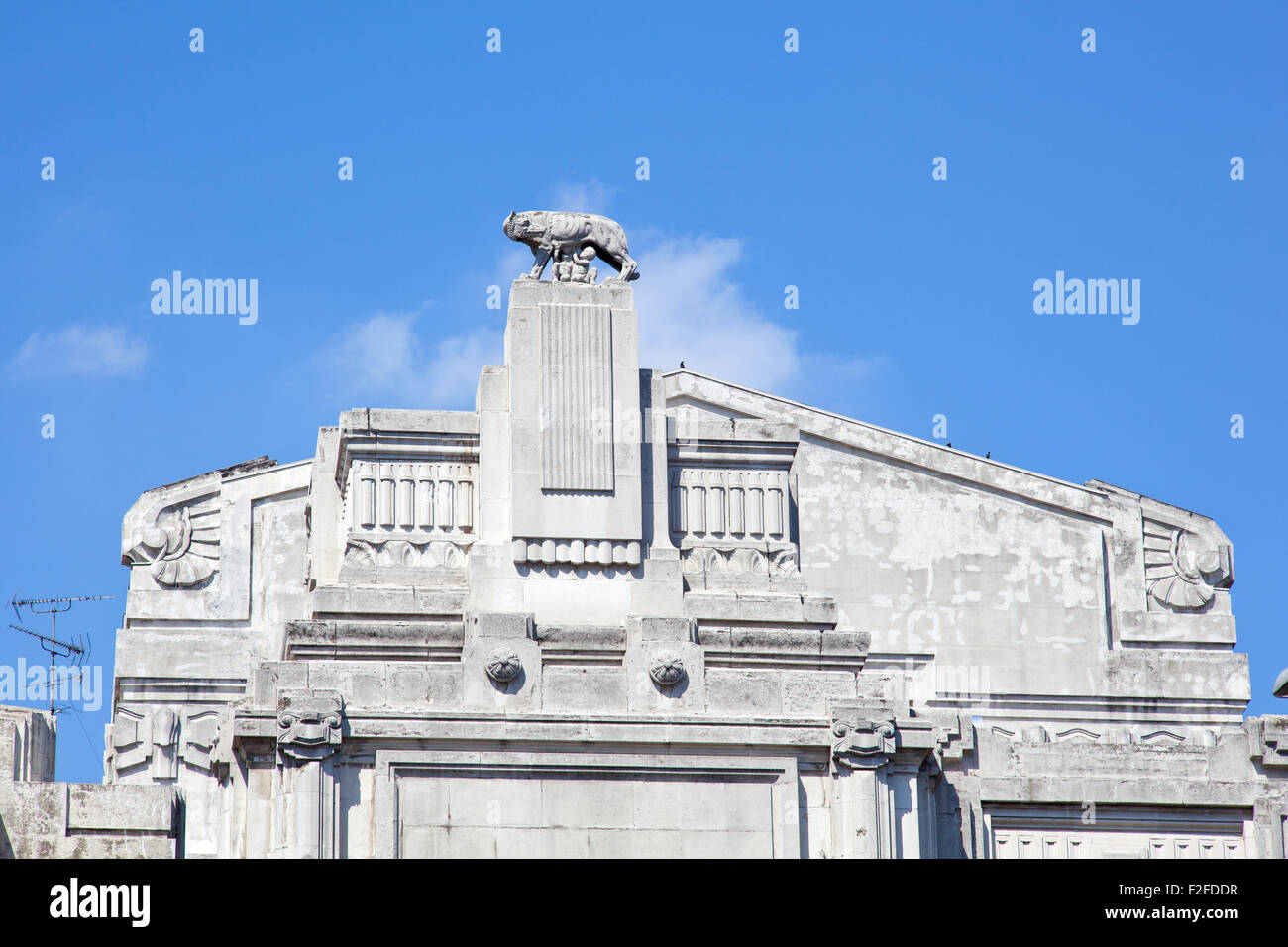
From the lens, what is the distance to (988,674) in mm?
53688

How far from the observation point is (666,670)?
34.9 meters

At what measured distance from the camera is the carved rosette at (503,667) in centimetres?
3466

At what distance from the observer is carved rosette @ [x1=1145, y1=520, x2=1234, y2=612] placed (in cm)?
5488

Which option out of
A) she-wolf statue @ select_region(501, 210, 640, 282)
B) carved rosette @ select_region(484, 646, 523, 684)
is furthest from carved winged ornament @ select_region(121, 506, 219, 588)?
carved rosette @ select_region(484, 646, 523, 684)

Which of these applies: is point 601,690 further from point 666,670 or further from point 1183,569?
point 1183,569

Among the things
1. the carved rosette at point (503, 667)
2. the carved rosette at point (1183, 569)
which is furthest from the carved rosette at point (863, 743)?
the carved rosette at point (1183, 569)

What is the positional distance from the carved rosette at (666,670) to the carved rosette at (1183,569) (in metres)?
22.2

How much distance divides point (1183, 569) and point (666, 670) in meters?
22.8

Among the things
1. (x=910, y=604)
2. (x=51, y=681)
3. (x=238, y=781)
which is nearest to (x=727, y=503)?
(x=238, y=781)

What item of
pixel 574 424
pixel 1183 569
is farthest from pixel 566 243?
pixel 1183 569

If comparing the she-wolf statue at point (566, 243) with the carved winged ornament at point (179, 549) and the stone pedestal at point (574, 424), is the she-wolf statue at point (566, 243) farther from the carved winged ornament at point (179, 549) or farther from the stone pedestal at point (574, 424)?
the carved winged ornament at point (179, 549)

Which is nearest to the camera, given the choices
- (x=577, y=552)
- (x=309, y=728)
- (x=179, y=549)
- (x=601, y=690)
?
(x=309, y=728)
